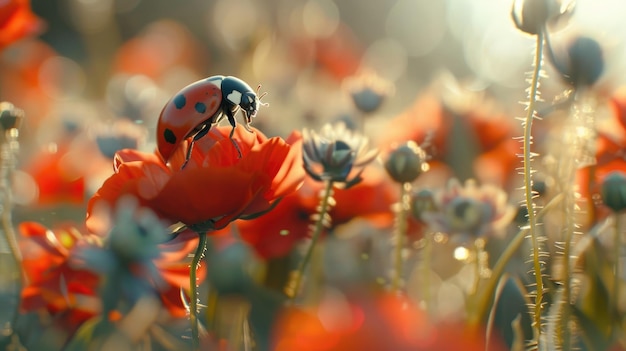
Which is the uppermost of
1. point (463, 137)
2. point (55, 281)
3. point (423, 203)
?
point (463, 137)

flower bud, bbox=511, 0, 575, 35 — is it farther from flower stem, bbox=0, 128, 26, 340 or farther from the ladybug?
flower stem, bbox=0, 128, 26, 340

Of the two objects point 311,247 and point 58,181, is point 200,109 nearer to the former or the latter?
point 311,247

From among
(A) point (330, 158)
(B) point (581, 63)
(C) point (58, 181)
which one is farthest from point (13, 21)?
(B) point (581, 63)

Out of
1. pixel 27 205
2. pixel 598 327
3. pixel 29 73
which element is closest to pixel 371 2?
pixel 29 73

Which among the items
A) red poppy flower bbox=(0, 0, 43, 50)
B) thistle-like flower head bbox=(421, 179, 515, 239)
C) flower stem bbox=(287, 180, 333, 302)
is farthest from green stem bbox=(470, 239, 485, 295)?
red poppy flower bbox=(0, 0, 43, 50)

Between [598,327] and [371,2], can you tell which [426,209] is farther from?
[371,2]

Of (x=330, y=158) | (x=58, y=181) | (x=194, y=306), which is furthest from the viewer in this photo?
(x=58, y=181)
